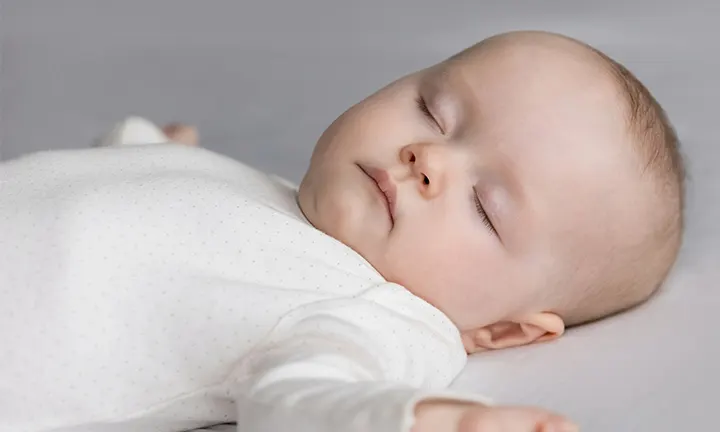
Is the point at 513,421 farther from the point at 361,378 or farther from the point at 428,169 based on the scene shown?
the point at 428,169

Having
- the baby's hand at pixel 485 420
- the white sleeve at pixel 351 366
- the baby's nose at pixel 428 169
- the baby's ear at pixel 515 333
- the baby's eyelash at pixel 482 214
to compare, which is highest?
the baby's nose at pixel 428 169

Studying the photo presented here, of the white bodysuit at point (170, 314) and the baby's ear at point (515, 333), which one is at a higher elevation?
the white bodysuit at point (170, 314)

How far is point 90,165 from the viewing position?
1.30 metres

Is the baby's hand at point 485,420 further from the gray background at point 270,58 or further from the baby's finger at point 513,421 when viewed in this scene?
the gray background at point 270,58

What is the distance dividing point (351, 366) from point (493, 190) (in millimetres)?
305

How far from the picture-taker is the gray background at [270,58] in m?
2.06

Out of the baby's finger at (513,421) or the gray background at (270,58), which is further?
the gray background at (270,58)

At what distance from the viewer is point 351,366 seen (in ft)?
3.41

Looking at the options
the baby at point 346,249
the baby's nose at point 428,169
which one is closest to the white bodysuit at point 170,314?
the baby at point 346,249

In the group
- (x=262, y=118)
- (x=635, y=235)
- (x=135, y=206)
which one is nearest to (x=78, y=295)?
(x=135, y=206)

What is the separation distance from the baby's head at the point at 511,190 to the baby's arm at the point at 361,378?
2.8 inches

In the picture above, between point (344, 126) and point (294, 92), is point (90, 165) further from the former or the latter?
point (294, 92)

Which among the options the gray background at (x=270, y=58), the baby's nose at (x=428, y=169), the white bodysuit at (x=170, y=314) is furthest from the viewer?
the gray background at (x=270, y=58)

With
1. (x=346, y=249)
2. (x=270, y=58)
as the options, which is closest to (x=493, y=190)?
(x=346, y=249)
